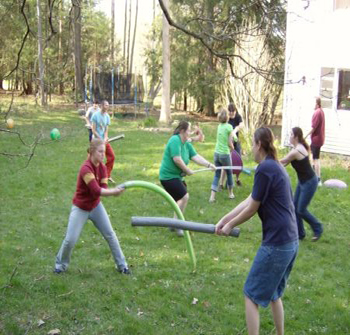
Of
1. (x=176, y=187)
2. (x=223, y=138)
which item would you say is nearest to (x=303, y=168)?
(x=176, y=187)

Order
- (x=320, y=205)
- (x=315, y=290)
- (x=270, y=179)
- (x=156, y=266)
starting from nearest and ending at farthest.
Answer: (x=270, y=179), (x=315, y=290), (x=156, y=266), (x=320, y=205)

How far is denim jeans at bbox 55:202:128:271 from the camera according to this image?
6.26 meters

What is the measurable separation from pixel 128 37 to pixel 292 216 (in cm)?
3920

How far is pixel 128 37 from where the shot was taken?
137 ft

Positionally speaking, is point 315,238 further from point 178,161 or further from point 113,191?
point 113,191

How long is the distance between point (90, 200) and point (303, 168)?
3248mm

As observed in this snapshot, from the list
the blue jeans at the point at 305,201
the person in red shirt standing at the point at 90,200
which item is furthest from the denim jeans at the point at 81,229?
the blue jeans at the point at 305,201

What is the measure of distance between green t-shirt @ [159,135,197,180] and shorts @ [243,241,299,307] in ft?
11.6

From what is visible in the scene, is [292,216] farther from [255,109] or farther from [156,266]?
[255,109]

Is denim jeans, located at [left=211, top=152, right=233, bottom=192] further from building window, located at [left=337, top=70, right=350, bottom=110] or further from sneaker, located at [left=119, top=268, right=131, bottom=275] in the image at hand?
building window, located at [left=337, top=70, right=350, bottom=110]

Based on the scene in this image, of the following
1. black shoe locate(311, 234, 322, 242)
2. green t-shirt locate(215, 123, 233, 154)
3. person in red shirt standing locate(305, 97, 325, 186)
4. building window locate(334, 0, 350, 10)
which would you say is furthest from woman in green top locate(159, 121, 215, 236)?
building window locate(334, 0, 350, 10)

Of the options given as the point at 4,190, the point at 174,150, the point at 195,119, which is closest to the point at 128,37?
the point at 195,119

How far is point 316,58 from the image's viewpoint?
17250mm

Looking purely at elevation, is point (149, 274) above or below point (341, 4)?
below
